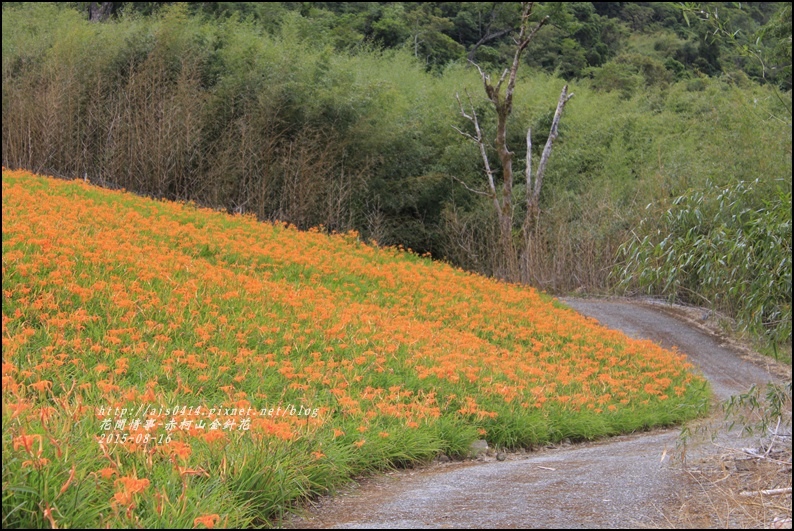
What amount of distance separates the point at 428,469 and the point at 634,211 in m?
11.0

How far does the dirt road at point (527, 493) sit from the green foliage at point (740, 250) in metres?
1.03

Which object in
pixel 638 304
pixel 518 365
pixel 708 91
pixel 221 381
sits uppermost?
pixel 708 91

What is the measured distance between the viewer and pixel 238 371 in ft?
16.8

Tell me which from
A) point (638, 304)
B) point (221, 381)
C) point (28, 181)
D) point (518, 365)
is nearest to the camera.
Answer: point (221, 381)

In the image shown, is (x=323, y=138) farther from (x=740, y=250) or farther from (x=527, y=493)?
(x=527, y=493)

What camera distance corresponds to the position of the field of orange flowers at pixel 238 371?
10.1 feet

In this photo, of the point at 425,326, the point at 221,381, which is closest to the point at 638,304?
the point at 425,326

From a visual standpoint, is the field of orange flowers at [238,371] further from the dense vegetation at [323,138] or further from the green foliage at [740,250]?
the dense vegetation at [323,138]

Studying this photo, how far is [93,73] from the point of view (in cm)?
1440

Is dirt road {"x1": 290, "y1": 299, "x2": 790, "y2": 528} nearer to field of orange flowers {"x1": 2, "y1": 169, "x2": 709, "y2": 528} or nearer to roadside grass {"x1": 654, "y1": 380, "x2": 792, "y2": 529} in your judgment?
roadside grass {"x1": 654, "y1": 380, "x2": 792, "y2": 529}

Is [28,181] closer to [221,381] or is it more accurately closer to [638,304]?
[221,381]

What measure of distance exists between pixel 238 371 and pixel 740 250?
128 inches

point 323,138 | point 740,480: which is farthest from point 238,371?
point 323,138

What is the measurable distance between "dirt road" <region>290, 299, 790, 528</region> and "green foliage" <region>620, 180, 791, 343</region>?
1032mm
